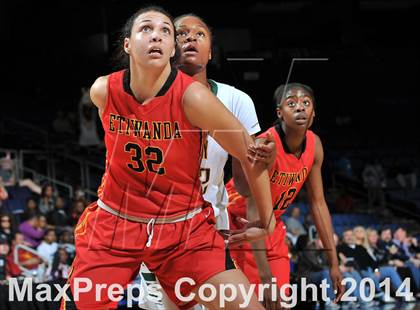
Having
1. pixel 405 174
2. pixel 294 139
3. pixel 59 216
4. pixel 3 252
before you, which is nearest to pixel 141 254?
pixel 294 139

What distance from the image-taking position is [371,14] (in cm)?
955

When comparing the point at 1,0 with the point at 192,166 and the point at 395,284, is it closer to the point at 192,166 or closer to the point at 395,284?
the point at 395,284

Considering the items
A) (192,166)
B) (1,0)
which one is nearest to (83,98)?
(192,166)

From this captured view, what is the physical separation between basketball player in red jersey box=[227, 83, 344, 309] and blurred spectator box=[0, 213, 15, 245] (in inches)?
103

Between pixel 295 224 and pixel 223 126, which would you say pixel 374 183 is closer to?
pixel 295 224

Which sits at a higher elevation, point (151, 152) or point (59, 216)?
point (151, 152)

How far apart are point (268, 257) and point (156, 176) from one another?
1.12 metres

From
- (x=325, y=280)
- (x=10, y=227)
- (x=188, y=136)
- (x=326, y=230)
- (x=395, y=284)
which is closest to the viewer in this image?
(x=188, y=136)

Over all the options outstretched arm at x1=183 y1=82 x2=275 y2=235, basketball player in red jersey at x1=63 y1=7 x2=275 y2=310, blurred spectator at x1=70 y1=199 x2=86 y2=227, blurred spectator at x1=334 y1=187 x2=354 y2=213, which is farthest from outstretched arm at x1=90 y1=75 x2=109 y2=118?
blurred spectator at x1=70 y1=199 x2=86 y2=227

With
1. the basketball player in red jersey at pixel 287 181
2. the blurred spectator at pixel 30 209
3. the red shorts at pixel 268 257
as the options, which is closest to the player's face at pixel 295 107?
the basketball player in red jersey at pixel 287 181

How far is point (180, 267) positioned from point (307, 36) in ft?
9.36

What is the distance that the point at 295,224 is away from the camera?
421cm

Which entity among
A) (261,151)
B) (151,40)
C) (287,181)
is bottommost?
(287,181)

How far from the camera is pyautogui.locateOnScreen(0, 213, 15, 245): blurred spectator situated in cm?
568
